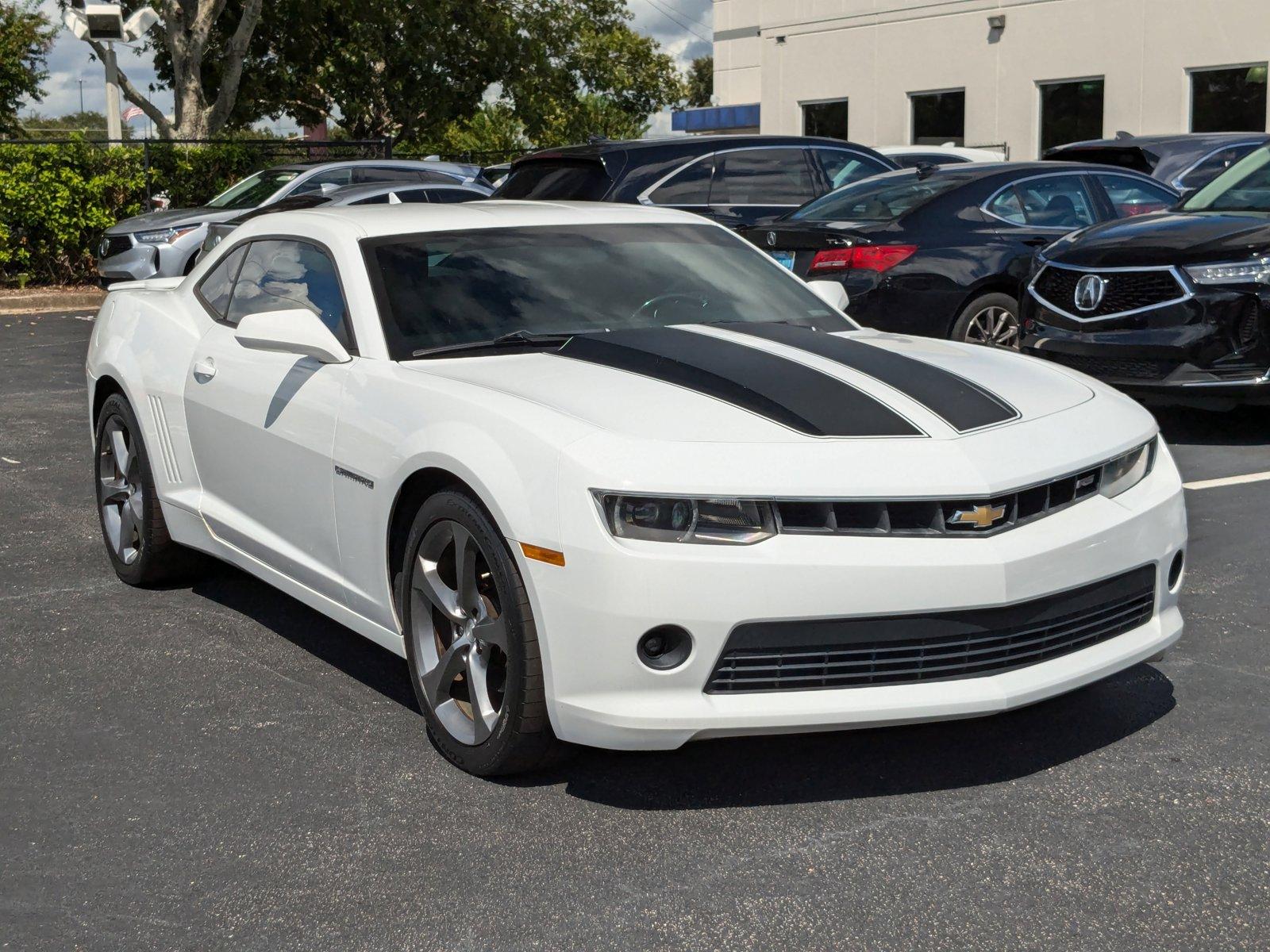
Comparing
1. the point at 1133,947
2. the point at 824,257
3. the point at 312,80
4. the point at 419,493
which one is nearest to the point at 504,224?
the point at 419,493

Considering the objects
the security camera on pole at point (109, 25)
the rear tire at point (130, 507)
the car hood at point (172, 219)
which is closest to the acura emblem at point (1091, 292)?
the rear tire at point (130, 507)

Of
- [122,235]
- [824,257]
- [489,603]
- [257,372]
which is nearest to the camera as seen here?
[489,603]

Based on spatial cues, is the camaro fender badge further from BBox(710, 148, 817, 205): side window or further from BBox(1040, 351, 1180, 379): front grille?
BBox(710, 148, 817, 205): side window

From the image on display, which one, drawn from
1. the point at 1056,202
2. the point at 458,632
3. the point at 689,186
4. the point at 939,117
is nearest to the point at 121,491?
the point at 458,632

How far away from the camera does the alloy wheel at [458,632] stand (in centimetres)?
384

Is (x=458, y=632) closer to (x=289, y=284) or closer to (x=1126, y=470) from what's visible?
(x=289, y=284)

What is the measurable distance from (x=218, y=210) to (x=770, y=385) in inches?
545

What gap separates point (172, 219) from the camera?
54.2ft

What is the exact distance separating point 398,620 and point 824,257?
550cm

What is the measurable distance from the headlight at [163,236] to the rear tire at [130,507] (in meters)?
10.7

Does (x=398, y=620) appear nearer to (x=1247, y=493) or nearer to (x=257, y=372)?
(x=257, y=372)

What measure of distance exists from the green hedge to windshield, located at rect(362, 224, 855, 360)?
14528 millimetres

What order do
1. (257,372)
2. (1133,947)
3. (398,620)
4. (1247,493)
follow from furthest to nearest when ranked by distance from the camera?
(1247,493) < (257,372) < (398,620) < (1133,947)

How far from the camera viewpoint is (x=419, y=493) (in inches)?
160
